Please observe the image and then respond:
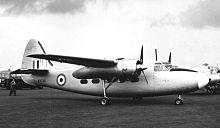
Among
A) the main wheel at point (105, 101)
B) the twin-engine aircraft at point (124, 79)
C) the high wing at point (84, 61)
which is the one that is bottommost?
the main wheel at point (105, 101)

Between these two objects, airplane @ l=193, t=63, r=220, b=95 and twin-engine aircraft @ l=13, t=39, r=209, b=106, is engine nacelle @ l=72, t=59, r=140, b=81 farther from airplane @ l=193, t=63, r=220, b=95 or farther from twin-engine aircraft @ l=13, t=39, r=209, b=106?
airplane @ l=193, t=63, r=220, b=95

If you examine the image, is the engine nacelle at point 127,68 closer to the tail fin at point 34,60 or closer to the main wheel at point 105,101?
the main wheel at point 105,101

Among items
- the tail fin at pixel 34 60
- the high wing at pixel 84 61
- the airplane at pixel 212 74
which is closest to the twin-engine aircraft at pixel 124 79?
the high wing at pixel 84 61

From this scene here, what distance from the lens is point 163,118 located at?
9.84 metres

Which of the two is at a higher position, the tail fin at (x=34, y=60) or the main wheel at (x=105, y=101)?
the tail fin at (x=34, y=60)

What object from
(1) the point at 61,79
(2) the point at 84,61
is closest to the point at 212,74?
(1) the point at 61,79

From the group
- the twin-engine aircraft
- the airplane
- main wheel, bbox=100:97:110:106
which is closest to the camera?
the twin-engine aircraft

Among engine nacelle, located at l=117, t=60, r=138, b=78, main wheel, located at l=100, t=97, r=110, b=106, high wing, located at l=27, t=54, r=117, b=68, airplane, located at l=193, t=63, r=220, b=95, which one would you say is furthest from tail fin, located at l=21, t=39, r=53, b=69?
airplane, located at l=193, t=63, r=220, b=95

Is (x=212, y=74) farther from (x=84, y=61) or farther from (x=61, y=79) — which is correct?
(x=84, y=61)

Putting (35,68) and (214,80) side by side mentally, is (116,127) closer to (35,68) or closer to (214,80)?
(35,68)

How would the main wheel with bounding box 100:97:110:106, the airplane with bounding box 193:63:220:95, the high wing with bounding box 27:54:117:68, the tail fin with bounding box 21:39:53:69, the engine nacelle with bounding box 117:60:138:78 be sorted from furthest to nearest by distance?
the airplane with bounding box 193:63:220:95, the tail fin with bounding box 21:39:53:69, the main wheel with bounding box 100:97:110:106, the engine nacelle with bounding box 117:60:138:78, the high wing with bounding box 27:54:117:68

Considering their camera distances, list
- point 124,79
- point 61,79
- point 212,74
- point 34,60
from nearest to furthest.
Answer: point 124,79 < point 61,79 < point 34,60 < point 212,74

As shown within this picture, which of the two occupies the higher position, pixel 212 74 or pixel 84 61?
pixel 84 61

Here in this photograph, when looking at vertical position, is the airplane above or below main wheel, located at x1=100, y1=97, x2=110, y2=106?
above
